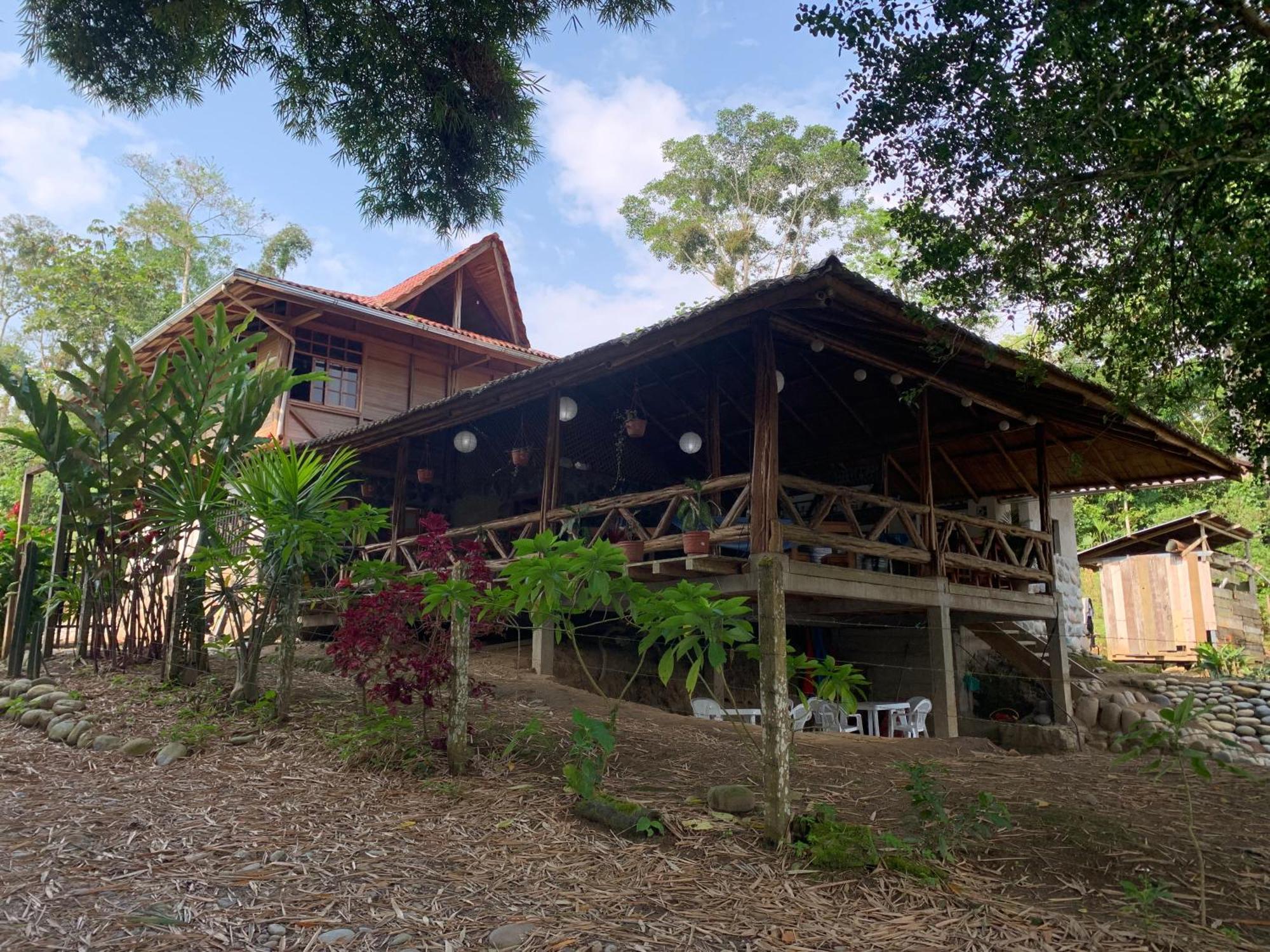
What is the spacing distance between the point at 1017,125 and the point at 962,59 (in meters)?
0.57

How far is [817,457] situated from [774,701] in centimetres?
906

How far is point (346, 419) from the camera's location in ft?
49.0

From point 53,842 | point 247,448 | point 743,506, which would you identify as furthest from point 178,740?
point 743,506

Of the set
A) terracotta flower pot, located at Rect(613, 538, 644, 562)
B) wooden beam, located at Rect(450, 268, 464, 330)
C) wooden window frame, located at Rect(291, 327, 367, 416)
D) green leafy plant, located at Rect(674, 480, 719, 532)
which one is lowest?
terracotta flower pot, located at Rect(613, 538, 644, 562)

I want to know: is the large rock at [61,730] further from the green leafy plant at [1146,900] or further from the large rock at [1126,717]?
the large rock at [1126,717]

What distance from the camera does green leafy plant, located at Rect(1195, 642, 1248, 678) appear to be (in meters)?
14.9

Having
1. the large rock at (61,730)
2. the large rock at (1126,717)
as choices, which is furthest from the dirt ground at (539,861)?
the large rock at (1126,717)

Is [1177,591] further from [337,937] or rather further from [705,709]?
[337,937]

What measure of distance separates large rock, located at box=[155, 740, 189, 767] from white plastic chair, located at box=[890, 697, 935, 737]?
23.3 ft

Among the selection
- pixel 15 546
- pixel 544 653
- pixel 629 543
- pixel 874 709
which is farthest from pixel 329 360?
pixel 874 709

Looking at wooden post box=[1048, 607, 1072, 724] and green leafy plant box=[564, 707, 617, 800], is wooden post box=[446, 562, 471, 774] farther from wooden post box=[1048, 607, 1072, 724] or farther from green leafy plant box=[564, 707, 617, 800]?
wooden post box=[1048, 607, 1072, 724]

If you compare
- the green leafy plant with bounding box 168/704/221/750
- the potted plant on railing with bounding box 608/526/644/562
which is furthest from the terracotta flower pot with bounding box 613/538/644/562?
the green leafy plant with bounding box 168/704/221/750

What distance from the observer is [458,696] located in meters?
4.64

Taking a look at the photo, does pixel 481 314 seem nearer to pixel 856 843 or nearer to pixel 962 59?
pixel 962 59
